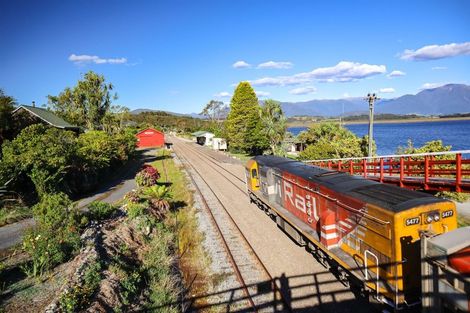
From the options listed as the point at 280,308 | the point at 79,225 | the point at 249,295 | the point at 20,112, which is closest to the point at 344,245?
the point at 280,308

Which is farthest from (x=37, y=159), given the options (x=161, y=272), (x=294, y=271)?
(x=294, y=271)

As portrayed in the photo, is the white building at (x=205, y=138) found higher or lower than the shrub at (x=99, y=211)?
higher

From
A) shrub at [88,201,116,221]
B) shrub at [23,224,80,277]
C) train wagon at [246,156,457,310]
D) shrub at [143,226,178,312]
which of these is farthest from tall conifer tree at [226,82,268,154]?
shrub at [23,224,80,277]

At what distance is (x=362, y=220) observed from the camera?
9.12m

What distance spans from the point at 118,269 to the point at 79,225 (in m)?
5.08

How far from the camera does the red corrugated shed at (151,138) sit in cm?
7950

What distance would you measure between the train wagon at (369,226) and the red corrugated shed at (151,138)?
69481 millimetres

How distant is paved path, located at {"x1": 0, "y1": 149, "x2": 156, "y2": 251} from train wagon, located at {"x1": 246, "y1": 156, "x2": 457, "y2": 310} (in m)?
14.6

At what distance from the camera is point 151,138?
80062 mm

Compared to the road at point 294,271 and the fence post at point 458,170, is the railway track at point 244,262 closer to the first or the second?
the road at point 294,271

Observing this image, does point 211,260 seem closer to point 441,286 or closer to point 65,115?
point 441,286

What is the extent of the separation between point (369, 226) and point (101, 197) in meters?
23.2

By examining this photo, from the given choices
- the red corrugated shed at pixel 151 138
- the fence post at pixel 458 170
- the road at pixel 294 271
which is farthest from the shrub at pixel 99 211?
the red corrugated shed at pixel 151 138

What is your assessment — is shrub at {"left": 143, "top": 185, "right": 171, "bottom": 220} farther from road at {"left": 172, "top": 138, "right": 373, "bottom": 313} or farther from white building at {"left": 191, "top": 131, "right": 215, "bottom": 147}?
white building at {"left": 191, "top": 131, "right": 215, "bottom": 147}
